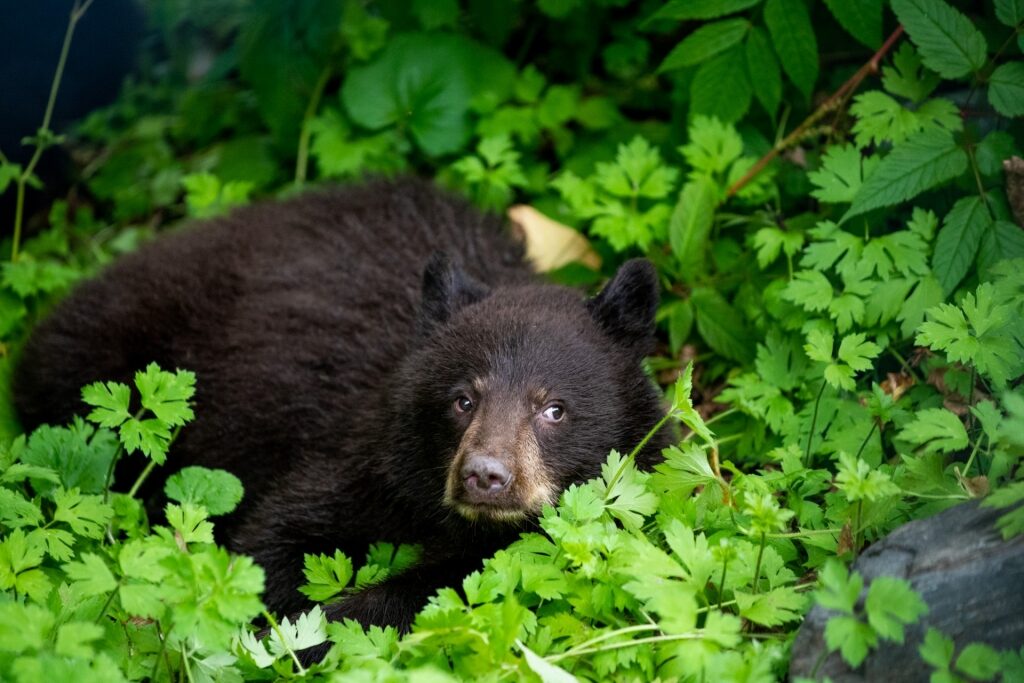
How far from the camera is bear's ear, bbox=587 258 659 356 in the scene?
4621 millimetres

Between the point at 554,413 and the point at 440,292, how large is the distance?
2.62 ft

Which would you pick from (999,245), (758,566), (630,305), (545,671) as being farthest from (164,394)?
(999,245)

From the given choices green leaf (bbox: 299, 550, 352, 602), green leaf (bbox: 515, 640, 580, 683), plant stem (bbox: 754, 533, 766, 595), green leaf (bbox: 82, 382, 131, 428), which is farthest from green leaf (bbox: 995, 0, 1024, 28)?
green leaf (bbox: 82, 382, 131, 428)

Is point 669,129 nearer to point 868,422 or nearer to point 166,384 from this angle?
point 868,422

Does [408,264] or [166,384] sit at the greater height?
[166,384]

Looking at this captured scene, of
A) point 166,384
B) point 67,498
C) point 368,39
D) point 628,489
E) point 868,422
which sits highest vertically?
point 368,39

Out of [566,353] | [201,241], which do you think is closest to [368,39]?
[201,241]

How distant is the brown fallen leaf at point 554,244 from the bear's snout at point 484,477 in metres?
2.34

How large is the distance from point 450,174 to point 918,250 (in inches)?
116

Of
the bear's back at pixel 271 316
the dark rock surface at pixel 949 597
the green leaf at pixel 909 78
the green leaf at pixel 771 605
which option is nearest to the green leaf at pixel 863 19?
the green leaf at pixel 909 78

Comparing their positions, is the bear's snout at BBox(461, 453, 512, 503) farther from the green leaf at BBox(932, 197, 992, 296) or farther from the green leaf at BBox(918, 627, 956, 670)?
the green leaf at BBox(932, 197, 992, 296)

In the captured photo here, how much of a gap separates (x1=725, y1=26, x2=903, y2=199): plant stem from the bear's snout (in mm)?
2359

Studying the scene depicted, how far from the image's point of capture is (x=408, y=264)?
18.4 feet

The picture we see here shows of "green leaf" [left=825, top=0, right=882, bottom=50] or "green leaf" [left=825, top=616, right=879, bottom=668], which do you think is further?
"green leaf" [left=825, top=0, right=882, bottom=50]
